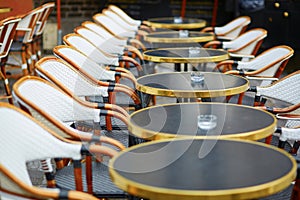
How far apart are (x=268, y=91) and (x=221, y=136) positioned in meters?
1.58

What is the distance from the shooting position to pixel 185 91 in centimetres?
390

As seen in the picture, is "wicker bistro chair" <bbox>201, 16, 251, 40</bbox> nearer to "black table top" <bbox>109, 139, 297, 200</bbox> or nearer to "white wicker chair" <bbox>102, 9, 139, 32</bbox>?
"white wicker chair" <bbox>102, 9, 139, 32</bbox>

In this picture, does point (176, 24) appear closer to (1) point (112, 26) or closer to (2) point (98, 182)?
(1) point (112, 26)

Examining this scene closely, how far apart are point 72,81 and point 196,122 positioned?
51.4 inches

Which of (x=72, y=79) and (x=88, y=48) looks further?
(x=88, y=48)

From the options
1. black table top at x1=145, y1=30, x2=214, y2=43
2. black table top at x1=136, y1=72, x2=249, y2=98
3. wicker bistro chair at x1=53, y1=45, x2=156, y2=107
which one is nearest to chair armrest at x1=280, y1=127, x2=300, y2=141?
black table top at x1=136, y1=72, x2=249, y2=98

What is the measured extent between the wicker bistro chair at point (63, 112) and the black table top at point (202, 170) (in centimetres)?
48

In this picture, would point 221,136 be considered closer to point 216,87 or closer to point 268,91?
point 216,87

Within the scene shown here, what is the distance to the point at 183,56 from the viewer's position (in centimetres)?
553

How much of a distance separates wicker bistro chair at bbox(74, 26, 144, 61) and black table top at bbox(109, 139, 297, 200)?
3.17 m

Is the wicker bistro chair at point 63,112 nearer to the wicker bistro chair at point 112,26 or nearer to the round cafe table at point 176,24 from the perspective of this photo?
the wicker bistro chair at point 112,26

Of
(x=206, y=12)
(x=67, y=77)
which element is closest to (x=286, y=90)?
(x=67, y=77)

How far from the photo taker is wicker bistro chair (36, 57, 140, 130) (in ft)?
12.8

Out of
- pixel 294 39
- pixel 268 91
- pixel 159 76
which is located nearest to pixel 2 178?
pixel 159 76
